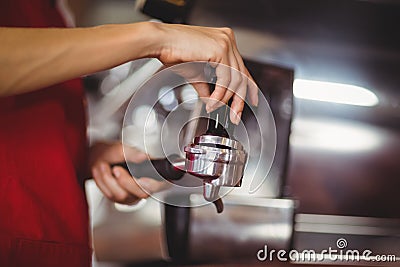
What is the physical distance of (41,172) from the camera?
88 cm

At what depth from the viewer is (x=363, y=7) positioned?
1054 mm

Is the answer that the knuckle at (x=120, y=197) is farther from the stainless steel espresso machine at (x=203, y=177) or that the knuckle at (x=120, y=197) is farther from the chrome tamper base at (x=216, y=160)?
the chrome tamper base at (x=216, y=160)

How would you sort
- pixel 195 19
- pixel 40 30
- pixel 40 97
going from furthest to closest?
pixel 195 19, pixel 40 97, pixel 40 30

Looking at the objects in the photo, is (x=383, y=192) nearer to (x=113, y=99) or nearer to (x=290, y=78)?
(x=290, y=78)

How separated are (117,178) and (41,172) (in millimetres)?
141

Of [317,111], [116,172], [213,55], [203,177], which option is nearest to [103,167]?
[116,172]

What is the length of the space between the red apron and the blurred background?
6 cm

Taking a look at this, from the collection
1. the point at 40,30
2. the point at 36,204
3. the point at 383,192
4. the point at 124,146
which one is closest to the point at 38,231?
the point at 36,204

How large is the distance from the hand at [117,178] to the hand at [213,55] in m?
0.17

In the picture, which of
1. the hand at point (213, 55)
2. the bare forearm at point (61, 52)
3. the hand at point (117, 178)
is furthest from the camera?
the hand at point (117, 178)

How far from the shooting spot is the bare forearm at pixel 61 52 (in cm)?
75

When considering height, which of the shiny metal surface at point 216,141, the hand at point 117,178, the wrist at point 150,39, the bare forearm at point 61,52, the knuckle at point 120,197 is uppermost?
the wrist at point 150,39

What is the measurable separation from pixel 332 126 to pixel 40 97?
20.8 inches

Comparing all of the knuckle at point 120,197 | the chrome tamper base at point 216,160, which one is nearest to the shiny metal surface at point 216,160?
the chrome tamper base at point 216,160
